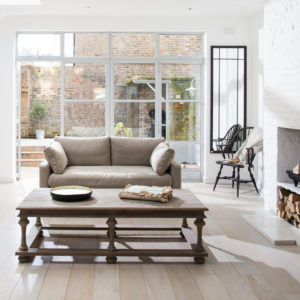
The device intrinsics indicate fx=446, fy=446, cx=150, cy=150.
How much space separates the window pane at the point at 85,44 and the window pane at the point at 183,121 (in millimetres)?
1460

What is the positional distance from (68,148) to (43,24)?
8.06 ft

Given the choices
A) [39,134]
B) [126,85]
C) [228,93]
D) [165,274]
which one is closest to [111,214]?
[165,274]

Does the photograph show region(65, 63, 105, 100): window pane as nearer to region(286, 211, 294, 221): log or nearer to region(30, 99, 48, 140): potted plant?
region(30, 99, 48, 140): potted plant

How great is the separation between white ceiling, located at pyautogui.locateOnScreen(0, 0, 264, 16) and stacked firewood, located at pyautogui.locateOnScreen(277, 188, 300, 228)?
9.70 ft

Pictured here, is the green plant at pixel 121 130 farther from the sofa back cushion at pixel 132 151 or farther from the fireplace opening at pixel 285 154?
the fireplace opening at pixel 285 154

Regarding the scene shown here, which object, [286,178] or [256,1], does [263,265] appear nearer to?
[286,178]

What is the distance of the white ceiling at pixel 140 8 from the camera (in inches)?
243

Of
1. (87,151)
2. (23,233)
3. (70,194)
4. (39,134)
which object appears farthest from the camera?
(39,134)

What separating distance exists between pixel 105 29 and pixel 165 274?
4.95 meters

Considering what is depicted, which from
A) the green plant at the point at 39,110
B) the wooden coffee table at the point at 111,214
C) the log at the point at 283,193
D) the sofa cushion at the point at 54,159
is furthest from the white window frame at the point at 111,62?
the wooden coffee table at the point at 111,214

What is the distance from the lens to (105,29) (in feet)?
23.1

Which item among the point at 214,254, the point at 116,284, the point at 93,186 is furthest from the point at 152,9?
the point at 116,284

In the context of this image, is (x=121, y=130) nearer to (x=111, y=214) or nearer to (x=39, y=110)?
(x=39, y=110)

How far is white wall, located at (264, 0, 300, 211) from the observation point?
13.4 ft
